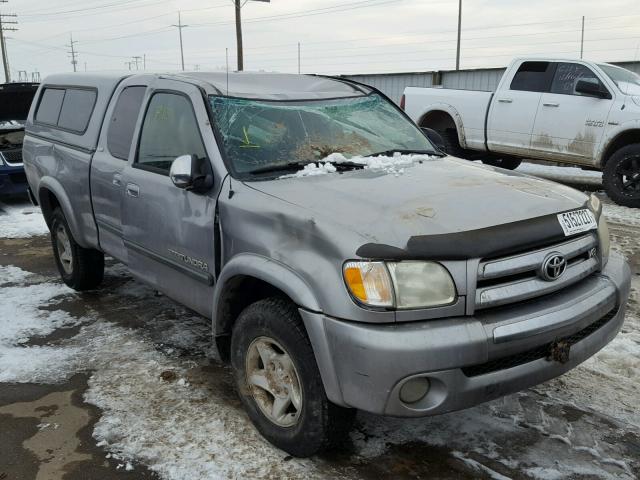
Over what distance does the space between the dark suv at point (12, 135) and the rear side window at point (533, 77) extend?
285 inches

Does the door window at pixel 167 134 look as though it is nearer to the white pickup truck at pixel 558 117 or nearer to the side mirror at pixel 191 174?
the side mirror at pixel 191 174

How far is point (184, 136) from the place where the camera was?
3.59 meters

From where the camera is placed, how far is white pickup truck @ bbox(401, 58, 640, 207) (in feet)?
27.3

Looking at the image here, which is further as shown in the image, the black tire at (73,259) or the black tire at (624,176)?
the black tire at (624,176)

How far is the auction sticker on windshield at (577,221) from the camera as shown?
9.01ft

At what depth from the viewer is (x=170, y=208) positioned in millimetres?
3504

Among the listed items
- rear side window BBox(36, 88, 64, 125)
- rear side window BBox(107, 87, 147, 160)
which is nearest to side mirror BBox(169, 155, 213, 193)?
rear side window BBox(107, 87, 147, 160)

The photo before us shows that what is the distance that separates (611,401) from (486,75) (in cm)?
1401

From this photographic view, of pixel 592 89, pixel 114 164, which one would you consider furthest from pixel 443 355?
pixel 592 89

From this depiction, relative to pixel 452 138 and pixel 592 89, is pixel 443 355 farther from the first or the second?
pixel 452 138

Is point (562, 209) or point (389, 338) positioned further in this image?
point (562, 209)

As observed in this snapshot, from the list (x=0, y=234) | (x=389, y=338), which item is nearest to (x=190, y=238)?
Answer: (x=389, y=338)

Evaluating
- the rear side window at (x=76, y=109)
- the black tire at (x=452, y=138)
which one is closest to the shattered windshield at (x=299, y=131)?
the rear side window at (x=76, y=109)

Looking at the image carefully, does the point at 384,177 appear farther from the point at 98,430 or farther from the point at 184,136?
the point at 98,430
